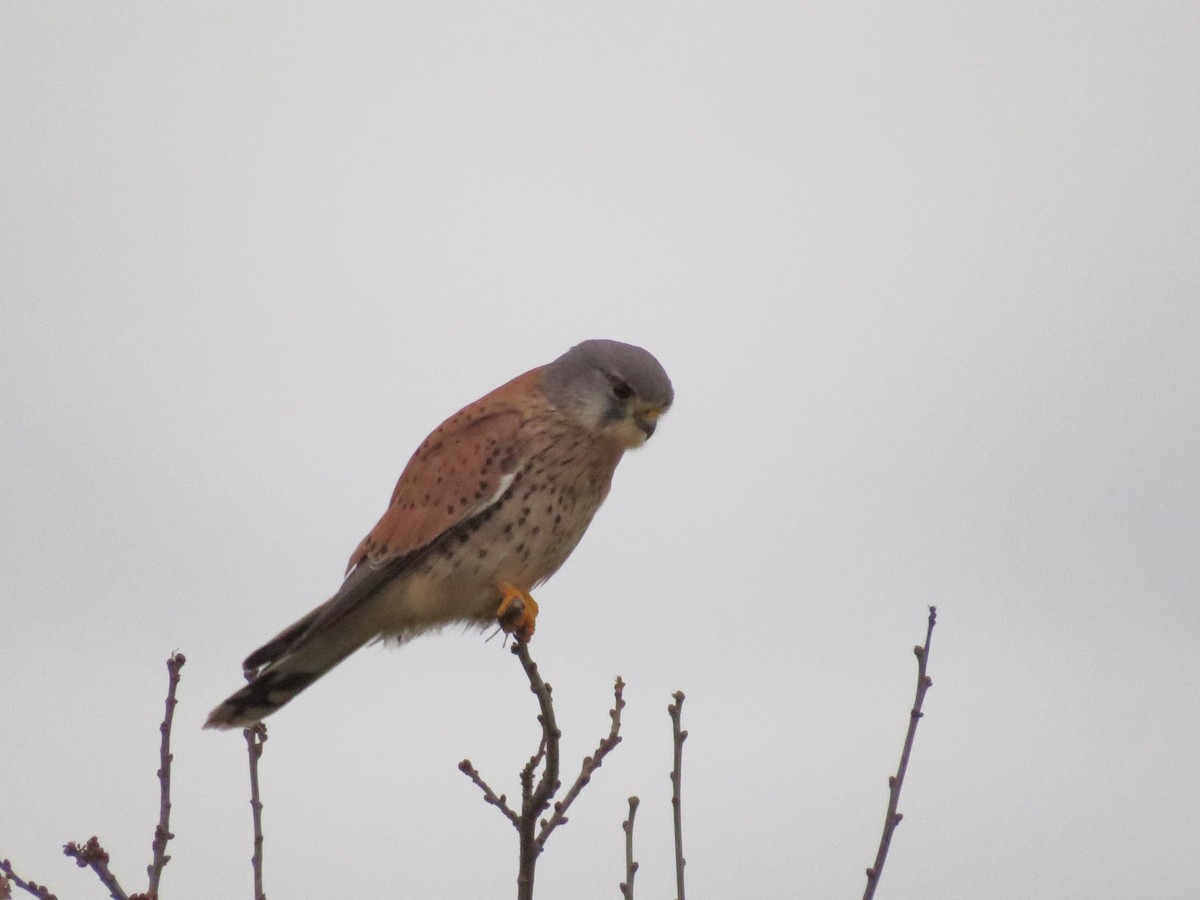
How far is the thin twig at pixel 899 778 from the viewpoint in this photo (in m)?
2.86

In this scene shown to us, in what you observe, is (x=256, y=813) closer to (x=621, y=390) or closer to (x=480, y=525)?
(x=480, y=525)

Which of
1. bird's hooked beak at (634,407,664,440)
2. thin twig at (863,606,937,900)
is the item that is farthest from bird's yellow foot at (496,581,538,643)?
thin twig at (863,606,937,900)

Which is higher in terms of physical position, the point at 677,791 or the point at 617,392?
the point at 617,392

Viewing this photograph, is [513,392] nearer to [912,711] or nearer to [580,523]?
[580,523]

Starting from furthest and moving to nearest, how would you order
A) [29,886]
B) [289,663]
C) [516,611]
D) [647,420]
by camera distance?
[647,420] → [289,663] → [516,611] → [29,886]

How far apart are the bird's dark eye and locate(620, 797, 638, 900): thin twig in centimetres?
204

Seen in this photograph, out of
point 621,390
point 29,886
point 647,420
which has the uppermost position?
point 621,390

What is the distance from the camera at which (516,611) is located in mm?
4441

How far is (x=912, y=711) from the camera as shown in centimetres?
305

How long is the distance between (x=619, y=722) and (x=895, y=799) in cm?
70

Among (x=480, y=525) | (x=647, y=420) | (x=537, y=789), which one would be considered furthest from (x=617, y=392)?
(x=537, y=789)

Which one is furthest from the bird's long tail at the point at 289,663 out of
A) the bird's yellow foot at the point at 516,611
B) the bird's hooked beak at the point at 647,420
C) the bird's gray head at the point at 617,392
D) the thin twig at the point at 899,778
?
the thin twig at the point at 899,778

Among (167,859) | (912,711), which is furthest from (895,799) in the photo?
(167,859)

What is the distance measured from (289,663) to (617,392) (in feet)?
4.62
